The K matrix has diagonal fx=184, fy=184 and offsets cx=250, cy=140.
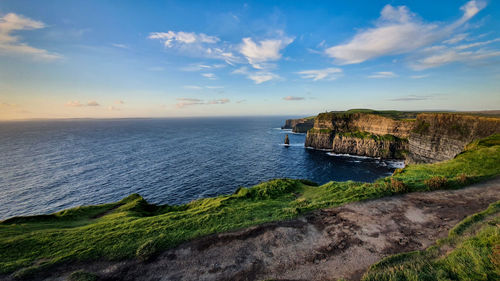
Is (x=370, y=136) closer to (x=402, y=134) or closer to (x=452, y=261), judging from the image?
(x=402, y=134)

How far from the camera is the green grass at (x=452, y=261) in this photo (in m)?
6.51

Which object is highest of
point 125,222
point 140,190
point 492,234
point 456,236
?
point 492,234

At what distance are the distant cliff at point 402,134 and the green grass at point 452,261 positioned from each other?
48609mm

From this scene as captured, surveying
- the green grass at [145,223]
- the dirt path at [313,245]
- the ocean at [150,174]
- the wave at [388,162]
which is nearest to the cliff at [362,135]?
the wave at [388,162]

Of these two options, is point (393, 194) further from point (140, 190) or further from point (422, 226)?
point (140, 190)

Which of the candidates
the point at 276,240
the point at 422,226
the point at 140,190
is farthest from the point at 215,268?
the point at 140,190

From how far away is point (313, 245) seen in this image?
382 inches

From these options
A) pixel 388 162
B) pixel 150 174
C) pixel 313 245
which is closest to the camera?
pixel 313 245

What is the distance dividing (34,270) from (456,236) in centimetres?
2002

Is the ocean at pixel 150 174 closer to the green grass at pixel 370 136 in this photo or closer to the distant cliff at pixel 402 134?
the distant cliff at pixel 402 134

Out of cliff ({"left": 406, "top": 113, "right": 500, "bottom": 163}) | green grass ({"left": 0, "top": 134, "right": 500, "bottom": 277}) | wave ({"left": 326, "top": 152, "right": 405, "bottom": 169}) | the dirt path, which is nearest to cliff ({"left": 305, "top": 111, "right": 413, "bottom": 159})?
wave ({"left": 326, "top": 152, "right": 405, "bottom": 169})

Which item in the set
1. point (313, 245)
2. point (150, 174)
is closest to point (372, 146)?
point (313, 245)

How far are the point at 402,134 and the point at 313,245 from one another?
8023 centimetres

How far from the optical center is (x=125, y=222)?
12805 millimetres
